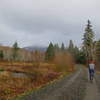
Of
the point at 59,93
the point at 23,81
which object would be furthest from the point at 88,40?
the point at 59,93

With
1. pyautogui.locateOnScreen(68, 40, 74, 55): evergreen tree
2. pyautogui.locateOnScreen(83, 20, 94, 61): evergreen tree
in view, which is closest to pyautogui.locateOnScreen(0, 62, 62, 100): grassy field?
pyautogui.locateOnScreen(83, 20, 94, 61): evergreen tree

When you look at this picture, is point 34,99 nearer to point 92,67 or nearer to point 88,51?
point 92,67

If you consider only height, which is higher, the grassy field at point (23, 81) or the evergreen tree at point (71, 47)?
the evergreen tree at point (71, 47)

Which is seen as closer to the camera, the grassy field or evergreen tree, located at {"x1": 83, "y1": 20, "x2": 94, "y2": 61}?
the grassy field

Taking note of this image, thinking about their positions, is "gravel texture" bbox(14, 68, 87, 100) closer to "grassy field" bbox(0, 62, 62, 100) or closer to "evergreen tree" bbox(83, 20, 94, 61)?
"grassy field" bbox(0, 62, 62, 100)

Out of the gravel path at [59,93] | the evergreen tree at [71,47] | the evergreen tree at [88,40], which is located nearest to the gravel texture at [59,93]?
the gravel path at [59,93]

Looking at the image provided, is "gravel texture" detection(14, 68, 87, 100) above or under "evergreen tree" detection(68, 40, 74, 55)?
under

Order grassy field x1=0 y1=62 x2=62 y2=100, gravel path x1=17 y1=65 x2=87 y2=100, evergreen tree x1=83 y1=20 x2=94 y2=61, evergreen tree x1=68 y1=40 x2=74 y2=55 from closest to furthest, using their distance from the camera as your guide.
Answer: gravel path x1=17 y1=65 x2=87 y2=100 → grassy field x1=0 y1=62 x2=62 y2=100 → evergreen tree x1=83 y1=20 x2=94 y2=61 → evergreen tree x1=68 y1=40 x2=74 y2=55

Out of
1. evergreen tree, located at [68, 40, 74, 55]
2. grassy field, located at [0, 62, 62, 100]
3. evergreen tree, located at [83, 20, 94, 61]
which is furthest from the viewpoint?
evergreen tree, located at [68, 40, 74, 55]

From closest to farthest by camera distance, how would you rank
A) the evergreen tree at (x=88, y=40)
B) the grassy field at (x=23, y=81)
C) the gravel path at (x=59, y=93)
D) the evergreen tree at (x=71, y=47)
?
the gravel path at (x=59, y=93) → the grassy field at (x=23, y=81) → the evergreen tree at (x=88, y=40) → the evergreen tree at (x=71, y=47)

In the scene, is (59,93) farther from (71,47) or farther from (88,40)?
(71,47)

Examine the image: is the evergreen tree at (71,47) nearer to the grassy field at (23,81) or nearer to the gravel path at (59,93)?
the grassy field at (23,81)

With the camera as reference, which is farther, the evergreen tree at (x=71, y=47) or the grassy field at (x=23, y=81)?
the evergreen tree at (x=71, y=47)

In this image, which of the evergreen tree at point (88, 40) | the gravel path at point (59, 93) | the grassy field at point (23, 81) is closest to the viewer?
the gravel path at point (59, 93)
